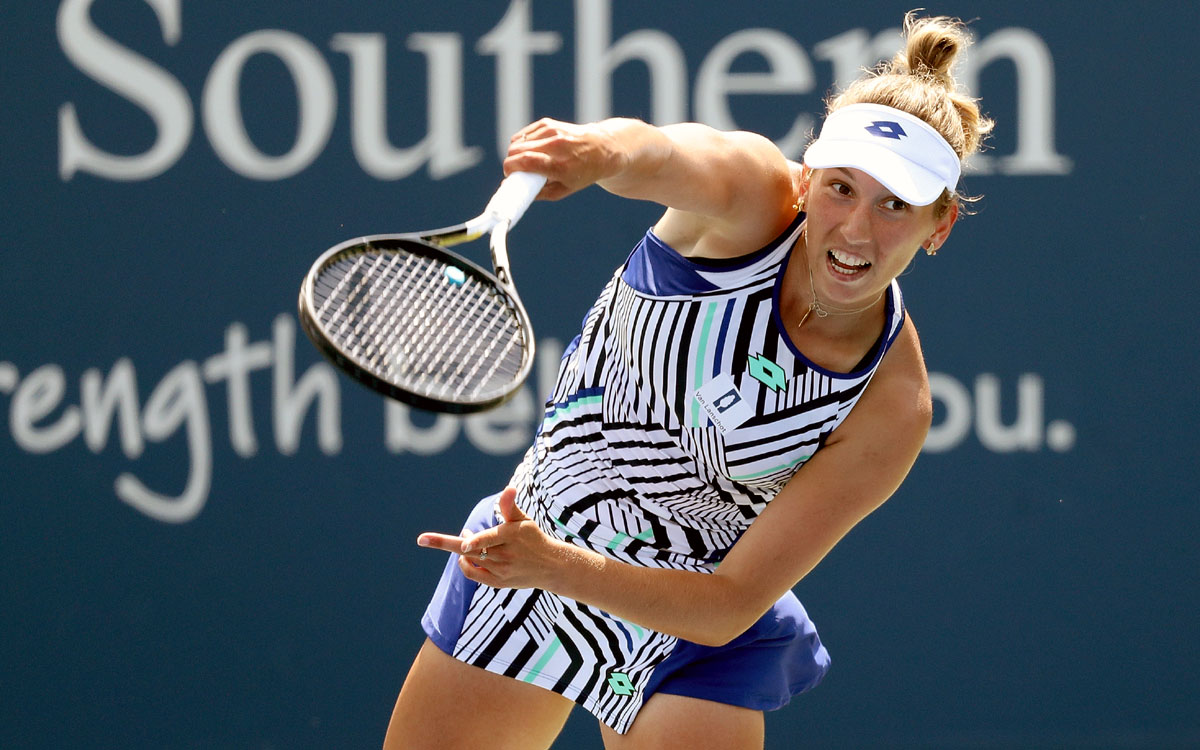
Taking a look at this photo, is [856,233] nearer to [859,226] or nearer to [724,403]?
[859,226]

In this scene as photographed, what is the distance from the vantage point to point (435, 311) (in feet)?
6.45

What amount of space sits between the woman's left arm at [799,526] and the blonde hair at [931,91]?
11.4 inches

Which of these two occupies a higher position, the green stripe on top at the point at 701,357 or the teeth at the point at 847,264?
the teeth at the point at 847,264

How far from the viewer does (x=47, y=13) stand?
373 centimetres

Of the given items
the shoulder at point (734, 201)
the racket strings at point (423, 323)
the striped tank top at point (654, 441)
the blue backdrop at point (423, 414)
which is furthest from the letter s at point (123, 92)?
the shoulder at point (734, 201)

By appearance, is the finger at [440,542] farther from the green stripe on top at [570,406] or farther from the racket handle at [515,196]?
the green stripe on top at [570,406]

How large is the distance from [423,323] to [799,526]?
62 cm

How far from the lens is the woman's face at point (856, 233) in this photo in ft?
6.45

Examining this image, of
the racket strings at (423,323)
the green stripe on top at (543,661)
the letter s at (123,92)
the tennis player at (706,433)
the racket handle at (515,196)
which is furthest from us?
the letter s at (123,92)

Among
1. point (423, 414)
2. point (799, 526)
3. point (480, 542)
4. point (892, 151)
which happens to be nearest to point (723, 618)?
point (799, 526)

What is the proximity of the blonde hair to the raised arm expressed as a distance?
18 centimetres

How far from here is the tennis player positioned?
1.94 m

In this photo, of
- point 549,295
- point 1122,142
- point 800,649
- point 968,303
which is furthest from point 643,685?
point 1122,142

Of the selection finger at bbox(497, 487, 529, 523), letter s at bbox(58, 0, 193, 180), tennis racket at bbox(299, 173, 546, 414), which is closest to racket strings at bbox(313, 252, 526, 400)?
tennis racket at bbox(299, 173, 546, 414)
